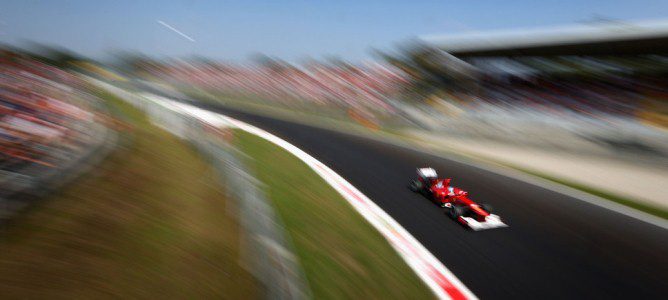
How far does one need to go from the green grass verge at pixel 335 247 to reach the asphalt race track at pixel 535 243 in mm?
682

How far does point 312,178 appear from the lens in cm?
870

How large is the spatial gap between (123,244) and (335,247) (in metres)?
2.46

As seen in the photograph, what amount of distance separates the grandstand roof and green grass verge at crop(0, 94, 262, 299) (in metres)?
12.9

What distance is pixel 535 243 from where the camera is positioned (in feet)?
17.9

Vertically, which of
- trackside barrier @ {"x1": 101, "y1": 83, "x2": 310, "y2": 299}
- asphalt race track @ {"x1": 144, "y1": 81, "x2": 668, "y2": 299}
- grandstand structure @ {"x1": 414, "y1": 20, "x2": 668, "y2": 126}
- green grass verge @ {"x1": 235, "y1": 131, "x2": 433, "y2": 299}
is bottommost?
green grass verge @ {"x1": 235, "y1": 131, "x2": 433, "y2": 299}

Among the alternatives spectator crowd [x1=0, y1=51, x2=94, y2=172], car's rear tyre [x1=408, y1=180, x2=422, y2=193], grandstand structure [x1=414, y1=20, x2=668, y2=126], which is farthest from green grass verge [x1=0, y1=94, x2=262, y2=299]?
grandstand structure [x1=414, y1=20, x2=668, y2=126]

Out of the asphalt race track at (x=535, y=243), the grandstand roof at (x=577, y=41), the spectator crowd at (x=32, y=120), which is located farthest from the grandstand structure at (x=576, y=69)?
the spectator crowd at (x=32, y=120)

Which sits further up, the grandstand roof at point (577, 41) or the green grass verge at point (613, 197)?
the grandstand roof at point (577, 41)

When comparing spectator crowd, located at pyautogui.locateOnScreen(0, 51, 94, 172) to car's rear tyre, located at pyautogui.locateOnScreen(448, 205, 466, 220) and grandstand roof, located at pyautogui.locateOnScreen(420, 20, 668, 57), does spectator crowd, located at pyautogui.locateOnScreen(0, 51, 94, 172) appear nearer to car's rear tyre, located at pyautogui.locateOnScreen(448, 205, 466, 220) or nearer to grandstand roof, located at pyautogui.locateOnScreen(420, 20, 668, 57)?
car's rear tyre, located at pyautogui.locateOnScreen(448, 205, 466, 220)

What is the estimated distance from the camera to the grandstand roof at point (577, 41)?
11508mm

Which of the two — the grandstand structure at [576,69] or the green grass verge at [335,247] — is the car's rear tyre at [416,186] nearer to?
the green grass verge at [335,247]

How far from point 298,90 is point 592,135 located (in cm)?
3143

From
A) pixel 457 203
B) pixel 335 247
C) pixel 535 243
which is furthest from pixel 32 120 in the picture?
pixel 535 243

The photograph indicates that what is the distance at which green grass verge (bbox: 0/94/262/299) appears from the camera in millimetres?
3391
